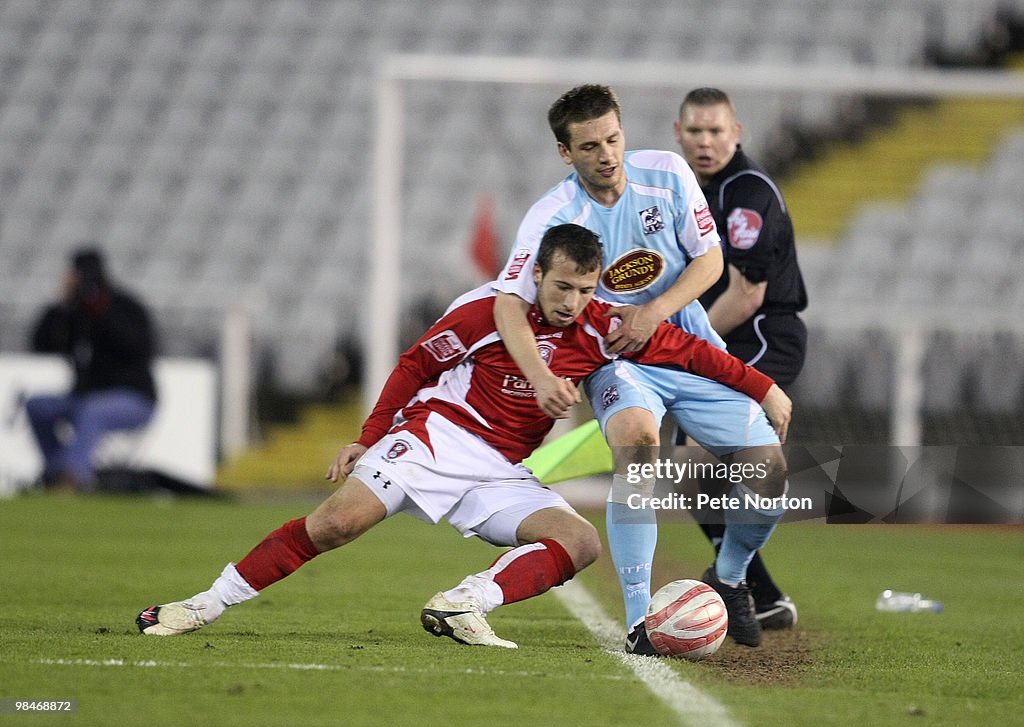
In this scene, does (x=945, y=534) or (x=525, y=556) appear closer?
(x=525, y=556)

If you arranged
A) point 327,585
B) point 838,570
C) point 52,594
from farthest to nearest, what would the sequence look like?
point 838,570 → point 327,585 → point 52,594

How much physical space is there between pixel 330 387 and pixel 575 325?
776 centimetres

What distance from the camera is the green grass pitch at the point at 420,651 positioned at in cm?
357

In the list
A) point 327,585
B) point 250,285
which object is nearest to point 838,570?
point 327,585

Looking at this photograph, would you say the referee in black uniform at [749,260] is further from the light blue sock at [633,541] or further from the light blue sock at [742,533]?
the light blue sock at [633,541]

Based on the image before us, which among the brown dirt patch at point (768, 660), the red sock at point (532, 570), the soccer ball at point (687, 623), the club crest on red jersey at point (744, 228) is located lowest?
the brown dirt patch at point (768, 660)

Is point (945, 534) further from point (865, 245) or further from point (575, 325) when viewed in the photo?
point (575, 325)

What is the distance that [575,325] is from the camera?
4809mm

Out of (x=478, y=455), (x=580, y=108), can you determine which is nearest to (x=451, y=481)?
(x=478, y=455)

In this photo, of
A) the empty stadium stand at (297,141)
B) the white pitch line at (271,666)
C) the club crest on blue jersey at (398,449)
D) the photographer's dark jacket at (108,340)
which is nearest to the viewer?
the white pitch line at (271,666)

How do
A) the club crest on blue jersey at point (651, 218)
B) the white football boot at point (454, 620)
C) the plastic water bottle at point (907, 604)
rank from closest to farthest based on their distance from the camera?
1. the white football boot at point (454, 620)
2. the club crest on blue jersey at point (651, 218)
3. the plastic water bottle at point (907, 604)

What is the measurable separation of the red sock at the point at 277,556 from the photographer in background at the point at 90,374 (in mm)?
6887

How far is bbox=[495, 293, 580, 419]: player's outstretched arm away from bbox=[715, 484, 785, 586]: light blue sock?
921 mm

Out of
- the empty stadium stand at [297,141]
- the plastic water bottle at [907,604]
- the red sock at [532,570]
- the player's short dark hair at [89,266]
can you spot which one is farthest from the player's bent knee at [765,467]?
the player's short dark hair at [89,266]
